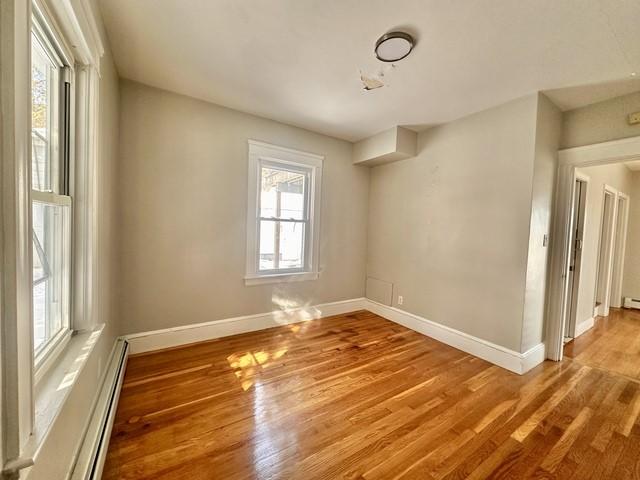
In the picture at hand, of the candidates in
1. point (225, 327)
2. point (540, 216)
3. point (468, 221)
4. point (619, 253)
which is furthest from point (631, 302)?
point (225, 327)

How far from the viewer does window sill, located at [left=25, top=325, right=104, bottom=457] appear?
2.57 feet

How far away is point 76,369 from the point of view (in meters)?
1.12

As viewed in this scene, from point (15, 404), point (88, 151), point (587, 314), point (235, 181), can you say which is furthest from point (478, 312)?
point (88, 151)

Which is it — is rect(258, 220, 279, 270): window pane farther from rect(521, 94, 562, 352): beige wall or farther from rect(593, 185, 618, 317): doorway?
rect(593, 185, 618, 317): doorway

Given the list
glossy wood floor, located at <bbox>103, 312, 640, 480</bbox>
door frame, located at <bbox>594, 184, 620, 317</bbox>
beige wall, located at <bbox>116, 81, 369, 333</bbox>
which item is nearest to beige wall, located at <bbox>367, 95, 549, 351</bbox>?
glossy wood floor, located at <bbox>103, 312, 640, 480</bbox>

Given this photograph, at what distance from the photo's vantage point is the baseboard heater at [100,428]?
1.16 m

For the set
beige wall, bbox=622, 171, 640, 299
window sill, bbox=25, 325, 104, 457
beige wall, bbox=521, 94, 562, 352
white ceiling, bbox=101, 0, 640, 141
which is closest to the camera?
window sill, bbox=25, 325, 104, 457

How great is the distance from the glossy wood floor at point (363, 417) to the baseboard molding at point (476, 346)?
9 centimetres

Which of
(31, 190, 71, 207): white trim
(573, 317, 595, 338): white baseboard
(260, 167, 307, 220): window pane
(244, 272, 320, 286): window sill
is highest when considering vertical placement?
(260, 167, 307, 220): window pane

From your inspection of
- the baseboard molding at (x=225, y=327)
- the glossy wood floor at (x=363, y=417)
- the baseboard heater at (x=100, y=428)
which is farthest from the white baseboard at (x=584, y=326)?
the baseboard heater at (x=100, y=428)

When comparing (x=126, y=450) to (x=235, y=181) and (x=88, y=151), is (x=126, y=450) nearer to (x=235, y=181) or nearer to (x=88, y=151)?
(x=88, y=151)

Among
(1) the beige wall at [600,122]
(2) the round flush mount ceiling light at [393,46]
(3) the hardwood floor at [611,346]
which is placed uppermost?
(2) the round flush mount ceiling light at [393,46]

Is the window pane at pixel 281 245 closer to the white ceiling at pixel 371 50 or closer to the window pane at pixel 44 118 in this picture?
the white ceiling at pixel 371 50

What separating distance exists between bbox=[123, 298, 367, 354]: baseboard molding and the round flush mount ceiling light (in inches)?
112
